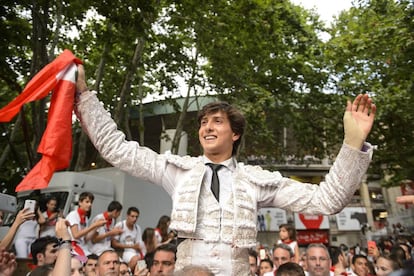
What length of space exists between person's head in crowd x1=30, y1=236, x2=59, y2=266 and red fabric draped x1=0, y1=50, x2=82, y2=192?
227 centimetres

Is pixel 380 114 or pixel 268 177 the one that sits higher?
pixel 380 114

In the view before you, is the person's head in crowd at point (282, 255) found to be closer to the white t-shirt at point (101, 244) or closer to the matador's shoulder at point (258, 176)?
the white t-shirt at point (101, 244)

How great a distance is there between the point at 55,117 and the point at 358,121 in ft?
5.42

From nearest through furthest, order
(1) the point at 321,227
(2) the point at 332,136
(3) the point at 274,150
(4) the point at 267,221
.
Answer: (2) the point at 332,136, (3) the point at 274,150, (4) the point at 267,221, (1) the point at 321,227

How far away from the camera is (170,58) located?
11273mm

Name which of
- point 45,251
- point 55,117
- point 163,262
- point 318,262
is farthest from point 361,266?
point 55,117

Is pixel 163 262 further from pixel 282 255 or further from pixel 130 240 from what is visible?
pixel 130 240

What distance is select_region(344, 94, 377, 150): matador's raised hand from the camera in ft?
7.35

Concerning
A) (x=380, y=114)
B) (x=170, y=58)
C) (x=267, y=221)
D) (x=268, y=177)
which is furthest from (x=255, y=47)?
(x=267, y=221)

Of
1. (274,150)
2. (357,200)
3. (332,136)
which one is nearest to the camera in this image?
(332,136)

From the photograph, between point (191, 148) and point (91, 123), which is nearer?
point (91, 123)

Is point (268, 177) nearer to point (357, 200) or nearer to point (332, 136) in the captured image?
point (332, 136)

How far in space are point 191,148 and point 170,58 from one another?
14.0ft

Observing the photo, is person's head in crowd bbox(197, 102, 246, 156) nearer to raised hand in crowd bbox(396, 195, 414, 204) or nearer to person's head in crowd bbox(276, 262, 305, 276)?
raised hand in crowd bbox(396, 195, 414, 204)
